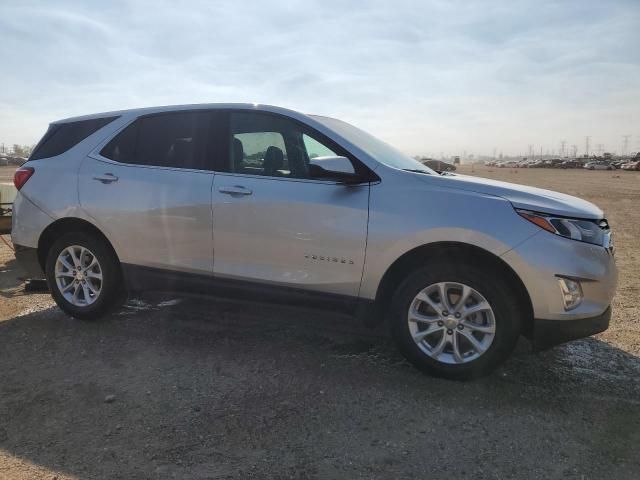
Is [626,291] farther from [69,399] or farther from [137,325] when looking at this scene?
[69,399]

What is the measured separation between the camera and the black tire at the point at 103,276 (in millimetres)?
4324

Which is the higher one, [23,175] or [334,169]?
[334,169]

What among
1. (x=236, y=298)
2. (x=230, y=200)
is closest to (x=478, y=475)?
(x=236, y=298)

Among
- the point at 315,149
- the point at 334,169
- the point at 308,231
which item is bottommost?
the point at 308,231

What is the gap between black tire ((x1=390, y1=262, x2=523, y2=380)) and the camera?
3240mm

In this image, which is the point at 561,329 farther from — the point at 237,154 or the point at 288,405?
the point at 237,154

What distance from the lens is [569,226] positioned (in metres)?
3.19

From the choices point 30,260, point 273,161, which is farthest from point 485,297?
point 30,260

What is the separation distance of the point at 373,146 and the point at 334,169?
2.45 ft

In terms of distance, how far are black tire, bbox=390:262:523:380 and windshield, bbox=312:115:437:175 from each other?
2.90 ft

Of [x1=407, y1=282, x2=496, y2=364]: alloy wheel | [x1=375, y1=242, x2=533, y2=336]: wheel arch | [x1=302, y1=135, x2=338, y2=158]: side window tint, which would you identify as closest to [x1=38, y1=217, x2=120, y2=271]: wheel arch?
[x1=302, y1=135, x2=338, y2=158]: side window tint

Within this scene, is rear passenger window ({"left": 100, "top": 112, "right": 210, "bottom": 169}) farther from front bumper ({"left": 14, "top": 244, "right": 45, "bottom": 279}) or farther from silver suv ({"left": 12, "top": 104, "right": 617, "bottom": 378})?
front bumper ({"left": 14, "top": 244, "right": 45, "bottom": 279})

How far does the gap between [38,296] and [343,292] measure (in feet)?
11.9

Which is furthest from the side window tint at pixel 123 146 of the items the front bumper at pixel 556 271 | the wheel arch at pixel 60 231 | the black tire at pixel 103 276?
the front bumper at pixel 556 271
